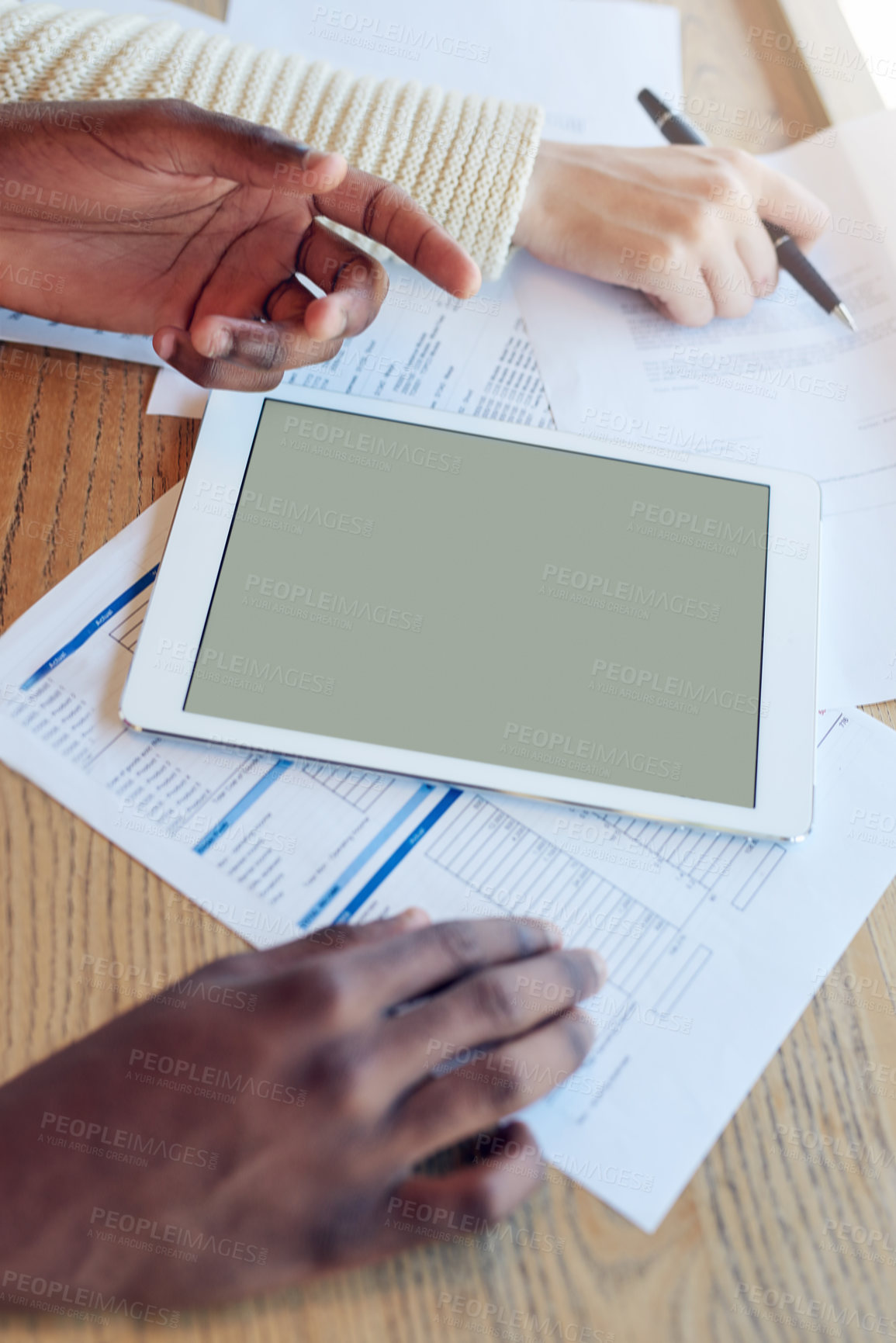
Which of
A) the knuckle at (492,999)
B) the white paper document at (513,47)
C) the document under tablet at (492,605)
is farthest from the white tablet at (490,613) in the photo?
the white paper document at (513,47)

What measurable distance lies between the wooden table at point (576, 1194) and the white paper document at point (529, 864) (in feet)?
0.06

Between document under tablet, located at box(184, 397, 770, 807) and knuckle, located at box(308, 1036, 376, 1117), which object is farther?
document under tablet, located at box(184, 397, 770, 807)

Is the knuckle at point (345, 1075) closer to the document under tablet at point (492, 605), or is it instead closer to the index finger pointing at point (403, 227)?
the document under tablet at point (492, 605)

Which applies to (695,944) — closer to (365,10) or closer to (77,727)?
(77,727)

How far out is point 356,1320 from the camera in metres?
0.45

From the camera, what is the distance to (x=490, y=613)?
59 centimetres

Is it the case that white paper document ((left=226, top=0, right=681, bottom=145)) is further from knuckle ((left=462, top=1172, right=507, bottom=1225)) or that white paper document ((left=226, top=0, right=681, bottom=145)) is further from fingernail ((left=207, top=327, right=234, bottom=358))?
knuckle ((left=462, top=1172, right=507, bottom=1225))

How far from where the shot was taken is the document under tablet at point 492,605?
0.56 m

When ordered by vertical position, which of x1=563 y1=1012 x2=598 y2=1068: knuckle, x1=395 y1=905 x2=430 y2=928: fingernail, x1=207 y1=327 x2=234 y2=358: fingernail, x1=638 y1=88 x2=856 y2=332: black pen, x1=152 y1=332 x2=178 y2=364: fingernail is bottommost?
x1=563 y1=1012 x2=598 y2=1068: knuckle

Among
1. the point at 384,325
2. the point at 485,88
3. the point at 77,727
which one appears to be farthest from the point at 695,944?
the point at 485,88

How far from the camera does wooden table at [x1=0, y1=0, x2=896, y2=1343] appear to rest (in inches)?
17.8

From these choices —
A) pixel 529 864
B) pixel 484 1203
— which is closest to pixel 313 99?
pixel 529 864

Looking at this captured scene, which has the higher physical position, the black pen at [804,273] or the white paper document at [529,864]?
the black pen at [804,273]

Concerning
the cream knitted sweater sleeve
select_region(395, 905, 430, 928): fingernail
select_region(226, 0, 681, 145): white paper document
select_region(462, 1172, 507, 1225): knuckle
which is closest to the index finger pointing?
the cream knitted sweater sleeve
